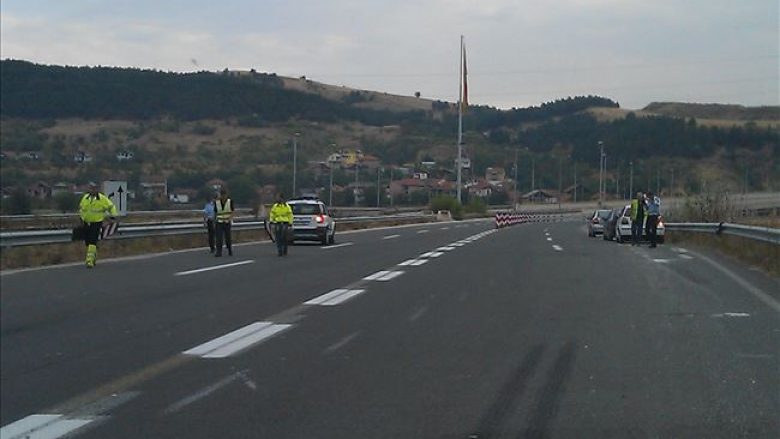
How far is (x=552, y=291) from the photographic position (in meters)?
16.5

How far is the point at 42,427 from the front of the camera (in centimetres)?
659

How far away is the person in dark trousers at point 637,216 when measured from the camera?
31859 mm

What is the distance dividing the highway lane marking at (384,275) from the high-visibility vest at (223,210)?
20.9ft

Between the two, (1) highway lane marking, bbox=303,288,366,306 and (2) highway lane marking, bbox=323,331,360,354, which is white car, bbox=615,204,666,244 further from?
(2) highway lane marking, bbox=323,331,360,354

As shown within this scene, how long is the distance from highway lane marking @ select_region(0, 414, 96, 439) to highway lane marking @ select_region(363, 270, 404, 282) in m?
12.0

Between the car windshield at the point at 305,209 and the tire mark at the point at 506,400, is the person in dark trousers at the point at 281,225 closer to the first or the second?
the car windshield at the point at 305,209

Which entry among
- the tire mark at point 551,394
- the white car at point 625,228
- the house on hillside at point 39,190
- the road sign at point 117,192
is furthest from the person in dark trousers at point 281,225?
the tire mark at point 551,394

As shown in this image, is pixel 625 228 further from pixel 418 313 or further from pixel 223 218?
pixel 418 313

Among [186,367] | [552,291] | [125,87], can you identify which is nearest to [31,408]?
[186,367]

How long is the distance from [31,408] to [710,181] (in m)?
37.1

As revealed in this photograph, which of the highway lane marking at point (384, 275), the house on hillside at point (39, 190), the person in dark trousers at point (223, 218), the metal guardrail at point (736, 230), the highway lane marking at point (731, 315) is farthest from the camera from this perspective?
the house on hillside at point (39, 190)

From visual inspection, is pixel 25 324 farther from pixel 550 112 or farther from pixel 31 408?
pixel 550 112

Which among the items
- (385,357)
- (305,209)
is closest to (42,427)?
(385,357)

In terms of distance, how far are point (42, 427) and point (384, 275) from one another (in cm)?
1348
